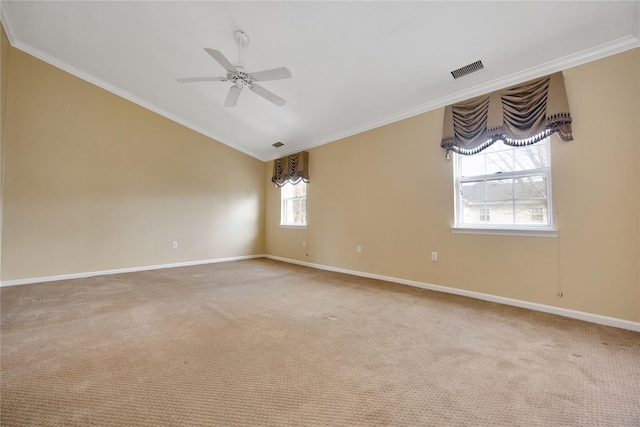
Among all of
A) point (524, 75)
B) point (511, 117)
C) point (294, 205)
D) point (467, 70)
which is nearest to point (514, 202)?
point (511, 117)

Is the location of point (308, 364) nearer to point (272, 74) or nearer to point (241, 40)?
point (272, 74)

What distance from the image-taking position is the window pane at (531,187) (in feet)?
9.07

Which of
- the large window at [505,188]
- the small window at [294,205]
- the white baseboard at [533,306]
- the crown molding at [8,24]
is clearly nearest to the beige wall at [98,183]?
the crown molding at [8,24]

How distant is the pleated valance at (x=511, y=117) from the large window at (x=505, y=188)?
0.19 metres

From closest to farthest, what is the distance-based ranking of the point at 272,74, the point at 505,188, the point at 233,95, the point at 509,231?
the point at 272,74 < the point at 509,231 < the point at 505,188 < the point at 233,95

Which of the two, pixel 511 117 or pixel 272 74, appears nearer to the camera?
pixel 272 74

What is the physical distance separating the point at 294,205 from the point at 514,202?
4.11 m

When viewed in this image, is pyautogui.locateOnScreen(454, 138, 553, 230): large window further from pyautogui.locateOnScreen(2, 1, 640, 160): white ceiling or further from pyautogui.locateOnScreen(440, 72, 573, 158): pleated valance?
pyautogui.locateOnScreen(2, 1, 640, 160): white ceiling

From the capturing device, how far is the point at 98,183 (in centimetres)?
436

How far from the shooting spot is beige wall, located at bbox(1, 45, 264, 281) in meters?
3.76

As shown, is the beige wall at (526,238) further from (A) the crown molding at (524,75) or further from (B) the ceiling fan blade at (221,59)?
(B) the ceiling fan blade at (221,59)

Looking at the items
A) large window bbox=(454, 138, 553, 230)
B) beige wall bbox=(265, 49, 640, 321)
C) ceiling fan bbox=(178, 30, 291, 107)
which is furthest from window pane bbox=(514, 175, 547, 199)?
ceiling fan bbox=(178, 30, 291, 107)

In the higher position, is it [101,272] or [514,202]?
[514,202]

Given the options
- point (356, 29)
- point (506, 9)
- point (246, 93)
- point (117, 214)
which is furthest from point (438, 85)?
point (117, 214)
